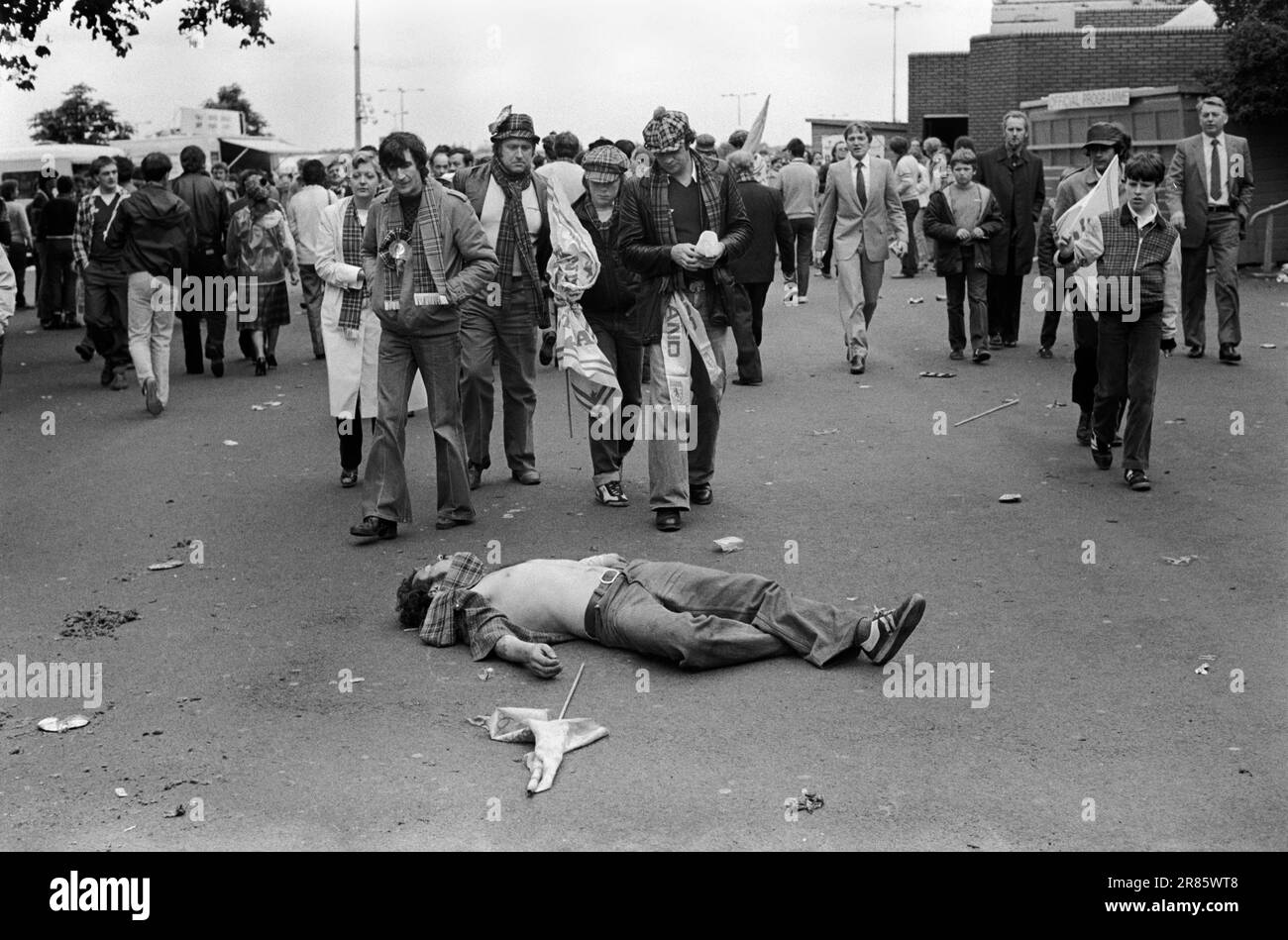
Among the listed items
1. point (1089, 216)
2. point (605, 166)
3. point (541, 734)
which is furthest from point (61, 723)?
point (1089, 216)

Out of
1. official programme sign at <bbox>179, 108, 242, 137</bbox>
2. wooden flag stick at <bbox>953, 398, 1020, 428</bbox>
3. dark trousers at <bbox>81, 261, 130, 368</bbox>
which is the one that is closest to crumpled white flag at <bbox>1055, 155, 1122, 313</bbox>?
wooden flag stick at <bbox>953, 398, 1020, 428</bbox>

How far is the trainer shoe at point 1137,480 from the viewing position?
10016mm

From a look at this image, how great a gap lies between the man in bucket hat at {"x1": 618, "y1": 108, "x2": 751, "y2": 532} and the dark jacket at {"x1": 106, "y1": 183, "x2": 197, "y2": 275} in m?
6.66

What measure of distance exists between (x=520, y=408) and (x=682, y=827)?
5.75 metres

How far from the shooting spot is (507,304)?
10.5 metres

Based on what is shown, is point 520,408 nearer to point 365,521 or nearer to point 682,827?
point 365,521

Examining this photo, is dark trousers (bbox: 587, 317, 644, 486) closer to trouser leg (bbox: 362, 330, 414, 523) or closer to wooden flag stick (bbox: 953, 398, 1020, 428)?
trouser leg (bbox: 362, 330, 414, 523)

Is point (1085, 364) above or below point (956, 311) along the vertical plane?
below

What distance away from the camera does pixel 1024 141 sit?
52.6 feet

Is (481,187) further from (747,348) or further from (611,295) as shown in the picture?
(747,348)

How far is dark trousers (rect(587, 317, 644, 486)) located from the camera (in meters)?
10.0

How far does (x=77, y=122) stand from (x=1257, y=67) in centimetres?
6952

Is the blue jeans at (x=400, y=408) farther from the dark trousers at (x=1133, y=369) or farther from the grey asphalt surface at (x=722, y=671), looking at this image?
the dark trousers at (x=1133, y=369)
